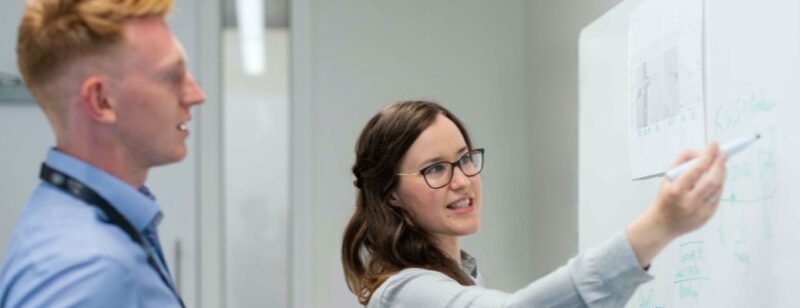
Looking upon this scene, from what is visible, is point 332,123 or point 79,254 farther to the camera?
point 332,123

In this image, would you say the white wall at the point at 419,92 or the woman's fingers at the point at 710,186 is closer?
the woman's fingers at the point at 710,186

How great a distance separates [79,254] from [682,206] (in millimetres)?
616

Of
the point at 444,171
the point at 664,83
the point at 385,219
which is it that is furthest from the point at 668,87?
the point at 385,219

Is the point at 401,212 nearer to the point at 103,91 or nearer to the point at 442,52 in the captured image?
the point at 103,91

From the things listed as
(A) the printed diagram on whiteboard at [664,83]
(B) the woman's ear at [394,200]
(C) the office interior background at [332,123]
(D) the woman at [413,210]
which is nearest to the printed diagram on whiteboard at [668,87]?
(A) the printed diagram on whiteboard at [664,83]

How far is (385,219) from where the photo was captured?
5.60ft

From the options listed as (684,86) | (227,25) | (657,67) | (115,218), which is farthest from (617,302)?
(227,25)

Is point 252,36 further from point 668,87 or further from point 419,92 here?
point 668,87

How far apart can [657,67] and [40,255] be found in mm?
1211

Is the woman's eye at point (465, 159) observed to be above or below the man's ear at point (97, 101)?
below

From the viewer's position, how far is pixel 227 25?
12.2 ft

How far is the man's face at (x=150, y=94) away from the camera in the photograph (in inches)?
40.4

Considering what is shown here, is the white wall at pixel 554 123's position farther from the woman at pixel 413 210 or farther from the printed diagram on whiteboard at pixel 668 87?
the woman at pixel 413 210

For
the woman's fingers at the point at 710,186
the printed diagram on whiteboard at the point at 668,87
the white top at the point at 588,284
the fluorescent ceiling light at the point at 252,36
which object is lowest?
the white top at the point at 588,284
